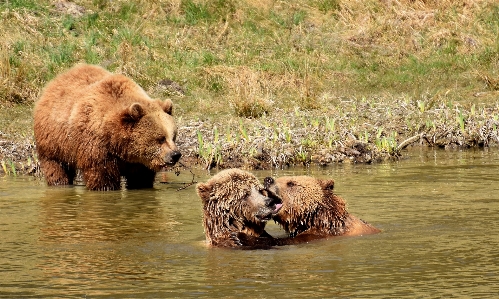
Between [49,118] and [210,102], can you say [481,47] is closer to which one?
[210,102]

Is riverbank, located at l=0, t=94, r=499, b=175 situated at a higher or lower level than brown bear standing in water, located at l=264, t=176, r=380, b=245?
higher

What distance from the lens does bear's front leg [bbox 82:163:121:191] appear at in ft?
39.7

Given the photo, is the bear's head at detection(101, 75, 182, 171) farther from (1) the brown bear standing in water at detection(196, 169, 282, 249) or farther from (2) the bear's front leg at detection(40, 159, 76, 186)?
(1) the brown bear standing in water at detection(196, 169, 282, 249)

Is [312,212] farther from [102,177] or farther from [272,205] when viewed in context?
[102,177]

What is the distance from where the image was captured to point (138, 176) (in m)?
12.5

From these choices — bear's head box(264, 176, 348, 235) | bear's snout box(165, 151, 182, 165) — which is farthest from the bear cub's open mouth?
bear's snout box(165, 151, 182, 165)

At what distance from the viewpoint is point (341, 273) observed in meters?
7.25

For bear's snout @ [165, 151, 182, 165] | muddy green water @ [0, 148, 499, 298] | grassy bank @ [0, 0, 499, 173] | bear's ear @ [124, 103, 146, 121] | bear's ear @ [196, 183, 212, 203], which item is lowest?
muddy green water @ [0, 148, 499, 298]

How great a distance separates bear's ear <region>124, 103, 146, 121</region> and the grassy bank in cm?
201

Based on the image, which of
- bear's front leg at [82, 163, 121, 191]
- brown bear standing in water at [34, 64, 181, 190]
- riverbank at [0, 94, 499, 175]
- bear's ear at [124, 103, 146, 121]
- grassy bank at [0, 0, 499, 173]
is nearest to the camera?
bear's ear at [124, 103, 146, 121]

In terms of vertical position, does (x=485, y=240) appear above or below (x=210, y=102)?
below

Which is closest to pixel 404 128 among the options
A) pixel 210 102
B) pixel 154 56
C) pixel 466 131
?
pixel 466 131

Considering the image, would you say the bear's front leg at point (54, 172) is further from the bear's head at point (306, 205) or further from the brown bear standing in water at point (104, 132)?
the bear's head at point (306, 205)

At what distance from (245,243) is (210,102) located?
9540 millimetres
